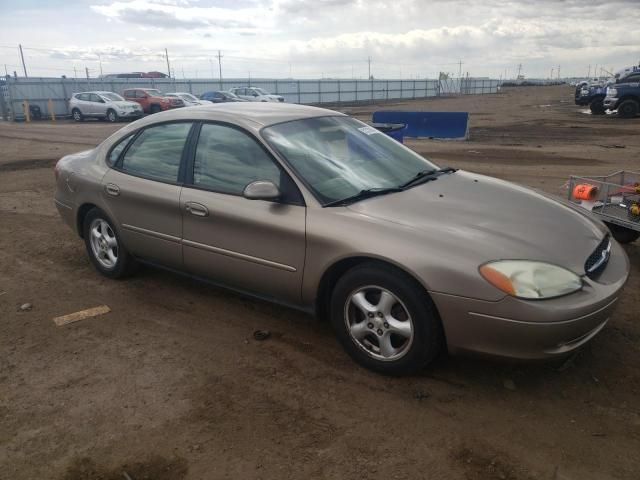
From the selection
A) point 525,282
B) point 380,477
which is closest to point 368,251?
point 525,282

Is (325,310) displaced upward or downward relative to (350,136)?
downward

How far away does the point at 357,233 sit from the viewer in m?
3.19

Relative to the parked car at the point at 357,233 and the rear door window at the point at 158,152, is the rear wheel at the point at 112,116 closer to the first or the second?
the parked car at the point at 357,233

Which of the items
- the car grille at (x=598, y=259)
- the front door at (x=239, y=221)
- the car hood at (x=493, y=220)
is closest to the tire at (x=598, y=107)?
the car hood at (x=493, y=220)

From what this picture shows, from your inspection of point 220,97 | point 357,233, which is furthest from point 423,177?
point 220,97

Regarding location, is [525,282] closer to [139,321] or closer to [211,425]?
[211,425]

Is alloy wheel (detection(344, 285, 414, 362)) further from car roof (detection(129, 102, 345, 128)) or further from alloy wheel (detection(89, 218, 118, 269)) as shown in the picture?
alloy wheel (detection(89, 218, 118, 269))

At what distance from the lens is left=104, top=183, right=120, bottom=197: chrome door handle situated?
450 cm

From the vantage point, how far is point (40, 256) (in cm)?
573

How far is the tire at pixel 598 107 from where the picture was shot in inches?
1042

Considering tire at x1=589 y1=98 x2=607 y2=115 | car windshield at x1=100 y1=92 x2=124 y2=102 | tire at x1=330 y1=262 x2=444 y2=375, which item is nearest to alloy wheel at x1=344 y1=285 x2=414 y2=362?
tire at x1=330 y1=262 x2=444 y2=375

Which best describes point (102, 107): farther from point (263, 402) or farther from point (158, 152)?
point (263, 402)

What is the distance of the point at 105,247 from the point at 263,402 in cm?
262

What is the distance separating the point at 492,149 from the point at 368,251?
1258cm
